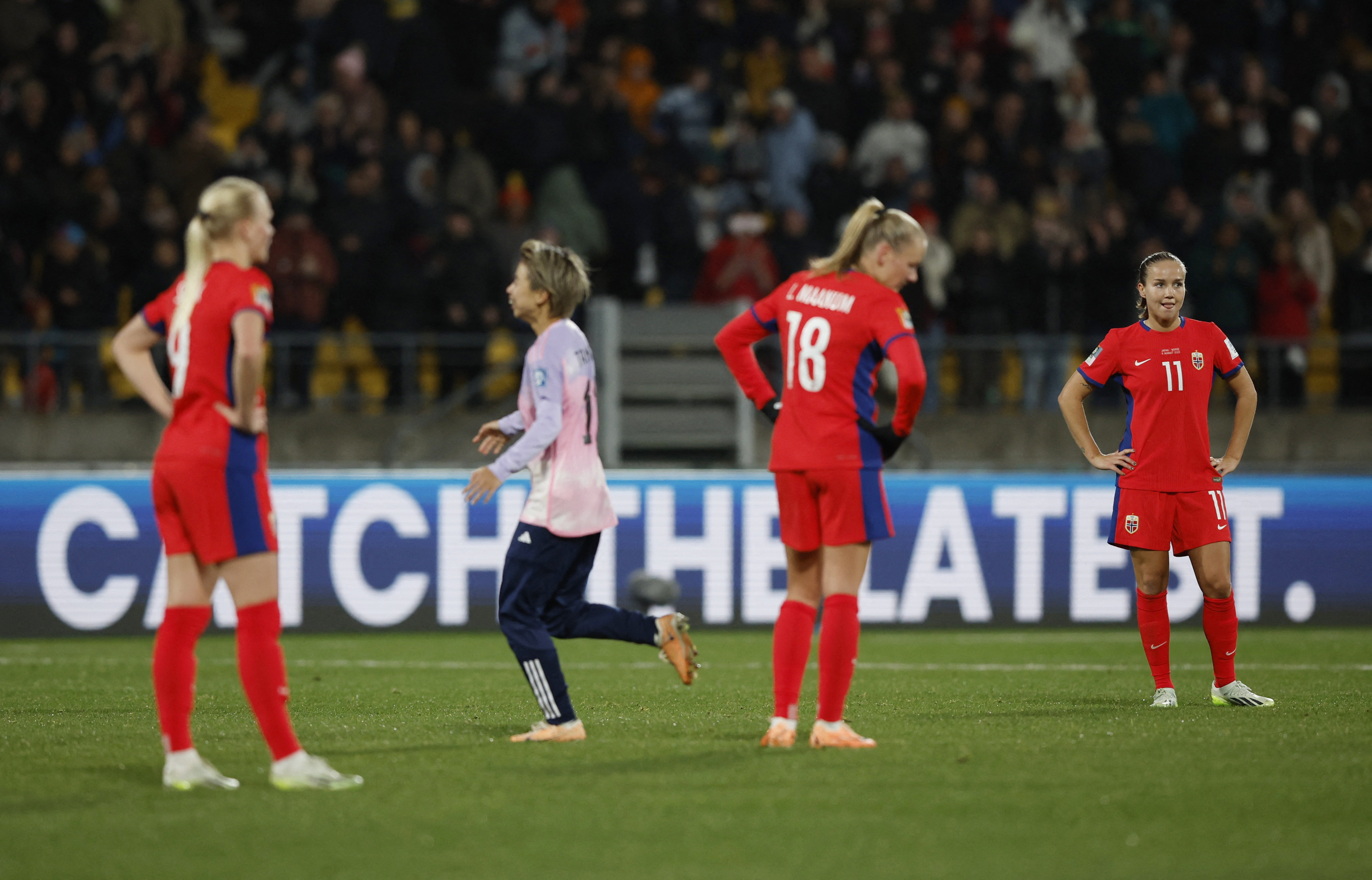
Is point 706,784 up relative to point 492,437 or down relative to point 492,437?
down

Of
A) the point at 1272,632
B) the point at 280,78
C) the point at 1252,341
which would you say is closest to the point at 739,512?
the point at 1272,632

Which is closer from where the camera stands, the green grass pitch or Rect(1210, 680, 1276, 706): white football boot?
the green grass pitch

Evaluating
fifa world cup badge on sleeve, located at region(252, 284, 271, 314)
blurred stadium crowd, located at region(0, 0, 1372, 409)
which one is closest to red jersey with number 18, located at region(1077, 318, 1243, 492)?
fifa world cup badge on sleeve, located at region(252, 284, 271, 314)

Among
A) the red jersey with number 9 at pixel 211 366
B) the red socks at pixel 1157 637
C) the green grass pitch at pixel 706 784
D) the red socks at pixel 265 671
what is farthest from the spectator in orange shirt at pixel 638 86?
the red socks at pixel 265 671

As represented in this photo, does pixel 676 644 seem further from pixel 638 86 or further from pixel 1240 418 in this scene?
pixel 638 86

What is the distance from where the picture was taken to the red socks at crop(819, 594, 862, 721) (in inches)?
248

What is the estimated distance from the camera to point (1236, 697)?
822 cm

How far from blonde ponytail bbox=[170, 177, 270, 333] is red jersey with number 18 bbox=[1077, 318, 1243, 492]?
4501mm

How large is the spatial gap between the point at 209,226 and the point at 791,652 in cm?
266

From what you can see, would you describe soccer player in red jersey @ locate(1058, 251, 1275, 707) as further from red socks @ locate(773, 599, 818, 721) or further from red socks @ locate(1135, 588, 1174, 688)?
red socks @ locate(773, 599, 818, 721)

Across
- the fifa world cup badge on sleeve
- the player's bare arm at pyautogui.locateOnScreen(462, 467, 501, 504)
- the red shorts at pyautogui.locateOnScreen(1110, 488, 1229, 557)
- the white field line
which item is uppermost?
the fifa world cup badge on sleeve

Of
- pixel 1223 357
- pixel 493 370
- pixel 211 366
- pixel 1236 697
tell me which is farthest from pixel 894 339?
pixel 493 370

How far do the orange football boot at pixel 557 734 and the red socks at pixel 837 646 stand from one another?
3.54 ft

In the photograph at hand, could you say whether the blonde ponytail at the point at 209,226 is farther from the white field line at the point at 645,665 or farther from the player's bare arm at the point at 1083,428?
the white field line at the point at 645,665
